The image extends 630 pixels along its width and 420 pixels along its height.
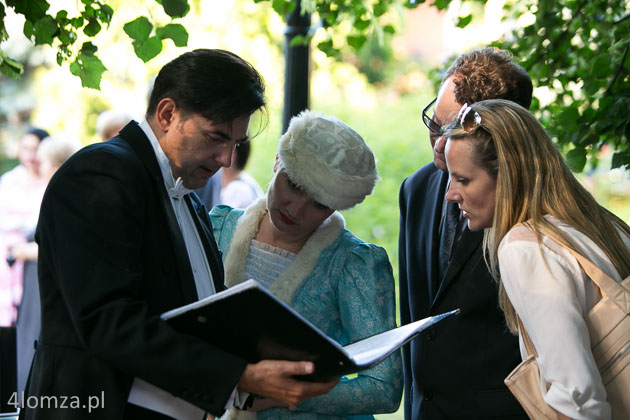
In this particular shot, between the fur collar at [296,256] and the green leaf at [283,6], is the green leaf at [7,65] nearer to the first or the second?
the fur collar at [296,256]

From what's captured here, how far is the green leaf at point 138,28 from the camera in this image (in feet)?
8.85

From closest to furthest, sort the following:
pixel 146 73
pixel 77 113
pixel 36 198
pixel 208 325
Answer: pixel 208 325, pixel 36 198, pixel 146 73, pixel 77 113

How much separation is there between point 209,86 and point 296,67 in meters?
1.93

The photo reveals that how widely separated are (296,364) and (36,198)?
489cm

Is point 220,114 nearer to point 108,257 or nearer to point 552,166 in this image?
point 108,257

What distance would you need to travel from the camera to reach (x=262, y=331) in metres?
1.91

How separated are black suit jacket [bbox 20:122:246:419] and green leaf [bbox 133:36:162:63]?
65 centimetres

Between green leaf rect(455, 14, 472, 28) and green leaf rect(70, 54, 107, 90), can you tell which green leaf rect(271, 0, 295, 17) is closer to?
green leaf rect(455, 14, 472, 28)

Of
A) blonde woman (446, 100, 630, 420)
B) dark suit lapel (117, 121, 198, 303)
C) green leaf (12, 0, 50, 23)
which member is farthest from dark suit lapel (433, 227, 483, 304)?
green leaf (12, 0, 50, 23)

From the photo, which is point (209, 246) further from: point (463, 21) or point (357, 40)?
point (463, 21)

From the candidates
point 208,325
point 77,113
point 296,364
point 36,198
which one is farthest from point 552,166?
point 77,113

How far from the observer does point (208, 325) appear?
1.91 metres

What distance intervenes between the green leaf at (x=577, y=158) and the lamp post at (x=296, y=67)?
1.37 m

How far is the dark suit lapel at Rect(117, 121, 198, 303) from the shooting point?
215cm
